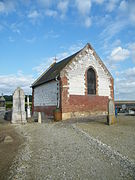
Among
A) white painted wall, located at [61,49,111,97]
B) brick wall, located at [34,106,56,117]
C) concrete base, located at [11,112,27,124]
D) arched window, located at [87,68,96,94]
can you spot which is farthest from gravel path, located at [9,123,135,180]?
arched window, located at [87,68,96,94]

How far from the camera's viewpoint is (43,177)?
378cm

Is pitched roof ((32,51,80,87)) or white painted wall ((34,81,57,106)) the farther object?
pitched roof ((32,51,80,87))

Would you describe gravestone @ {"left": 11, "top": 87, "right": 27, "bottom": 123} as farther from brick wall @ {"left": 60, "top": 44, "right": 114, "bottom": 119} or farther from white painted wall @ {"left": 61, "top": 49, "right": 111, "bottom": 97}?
white painted wall @ {"left": 61, "top": 49, "right": 111, "bottom": 97}

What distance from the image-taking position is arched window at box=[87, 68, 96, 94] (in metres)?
18.7

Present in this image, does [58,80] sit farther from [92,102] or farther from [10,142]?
[10,142]

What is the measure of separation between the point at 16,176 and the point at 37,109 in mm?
18552

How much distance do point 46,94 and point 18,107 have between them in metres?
4.79

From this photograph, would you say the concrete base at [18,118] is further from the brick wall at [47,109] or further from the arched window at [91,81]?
the arched window at [91,81]

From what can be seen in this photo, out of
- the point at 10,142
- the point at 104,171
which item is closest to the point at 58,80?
the point at 10,142

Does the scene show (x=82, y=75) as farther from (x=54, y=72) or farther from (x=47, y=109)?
(x=47, y=109)

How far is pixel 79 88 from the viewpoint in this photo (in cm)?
1753

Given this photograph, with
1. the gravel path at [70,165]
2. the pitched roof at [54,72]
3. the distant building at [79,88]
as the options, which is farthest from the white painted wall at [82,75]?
the gravel path at [70,165]

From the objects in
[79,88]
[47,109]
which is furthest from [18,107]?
[79,88]

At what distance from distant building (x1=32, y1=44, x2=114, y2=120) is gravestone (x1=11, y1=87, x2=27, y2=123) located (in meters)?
3.48
